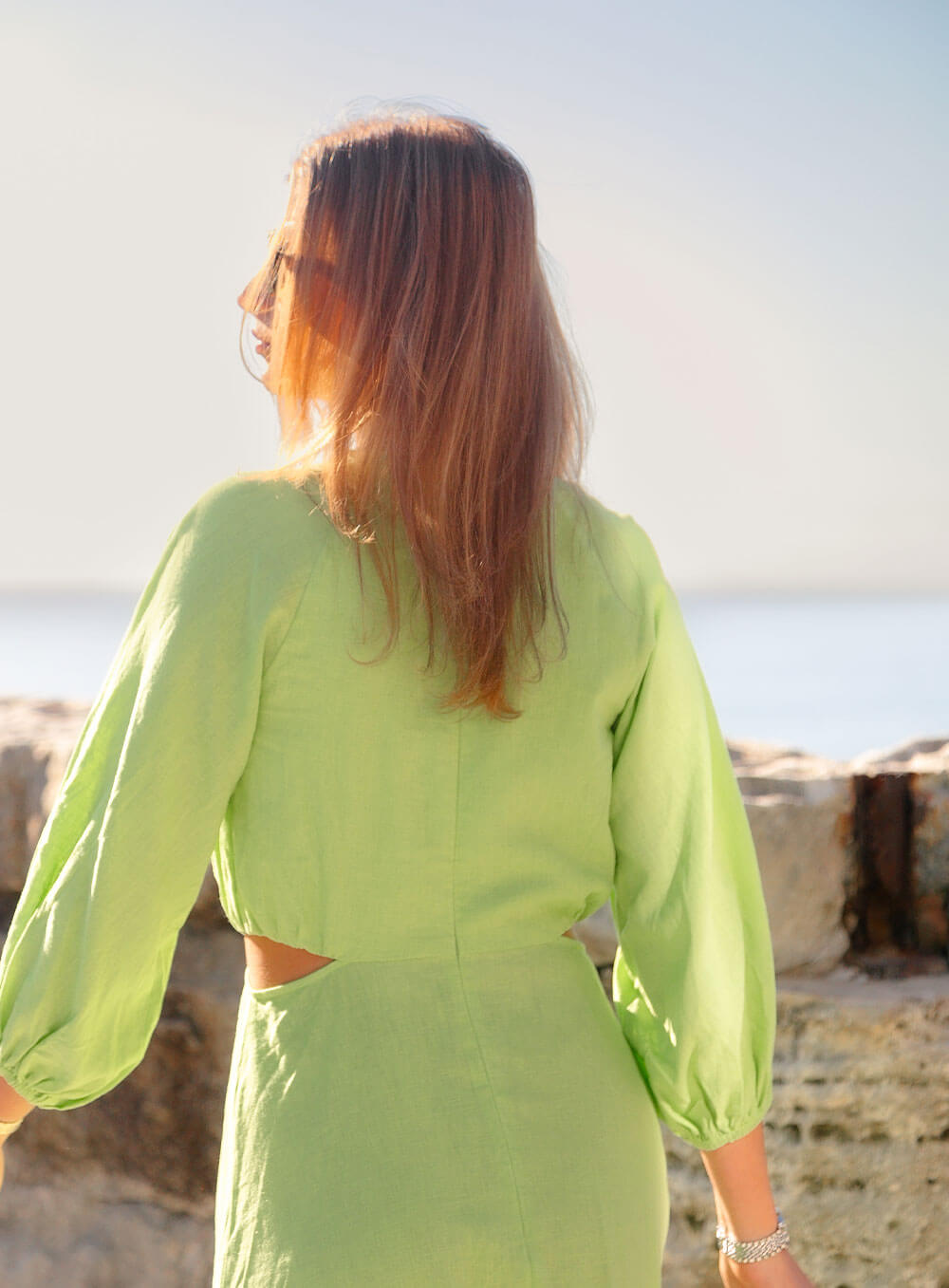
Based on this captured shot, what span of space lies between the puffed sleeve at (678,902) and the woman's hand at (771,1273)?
0.34 ft

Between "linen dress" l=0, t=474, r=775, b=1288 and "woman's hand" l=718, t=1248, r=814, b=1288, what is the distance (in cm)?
11

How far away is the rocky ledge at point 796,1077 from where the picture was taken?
1.85 metres

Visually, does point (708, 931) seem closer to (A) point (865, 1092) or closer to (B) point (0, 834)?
(A) point (865, 1092)

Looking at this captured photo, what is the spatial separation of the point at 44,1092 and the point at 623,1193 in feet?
1.47

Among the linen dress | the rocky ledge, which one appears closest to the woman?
the linen dress

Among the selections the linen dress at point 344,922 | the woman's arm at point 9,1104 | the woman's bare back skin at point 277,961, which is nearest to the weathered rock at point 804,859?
the linen dress at point 344,922

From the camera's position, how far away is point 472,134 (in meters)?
1.08

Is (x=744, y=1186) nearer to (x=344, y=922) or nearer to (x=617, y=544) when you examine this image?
(x=344, y=922)

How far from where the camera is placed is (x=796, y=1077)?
1859 mm

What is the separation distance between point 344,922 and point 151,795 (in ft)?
0.57

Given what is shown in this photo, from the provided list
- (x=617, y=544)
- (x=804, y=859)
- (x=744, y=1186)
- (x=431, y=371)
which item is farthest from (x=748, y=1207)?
(x=804, y=859)

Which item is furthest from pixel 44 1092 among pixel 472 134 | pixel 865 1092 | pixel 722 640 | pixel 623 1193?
pixel 722 640

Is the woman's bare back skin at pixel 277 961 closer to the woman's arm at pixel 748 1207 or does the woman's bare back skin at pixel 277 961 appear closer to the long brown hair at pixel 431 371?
the long brown hair at pixel 431 371

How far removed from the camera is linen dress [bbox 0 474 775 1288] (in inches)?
36.7
